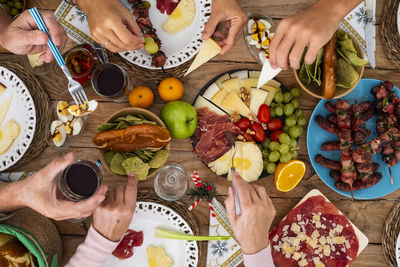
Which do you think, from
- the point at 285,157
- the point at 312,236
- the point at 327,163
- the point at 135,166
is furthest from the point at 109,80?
the point at 312,236

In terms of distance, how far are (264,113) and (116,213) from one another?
0.78 metres

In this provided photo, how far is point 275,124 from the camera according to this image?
1.49 metres

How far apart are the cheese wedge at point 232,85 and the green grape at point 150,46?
1.18ft

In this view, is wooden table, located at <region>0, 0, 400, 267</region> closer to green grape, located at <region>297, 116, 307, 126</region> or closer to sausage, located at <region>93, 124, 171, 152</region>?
green grape, located at <region>297, 116, 307, 126</region>

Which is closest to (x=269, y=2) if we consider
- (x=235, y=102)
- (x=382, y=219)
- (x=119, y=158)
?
(x=235, y=102)

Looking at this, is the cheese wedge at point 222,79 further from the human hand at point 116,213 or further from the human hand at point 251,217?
the human hand at point 116,213

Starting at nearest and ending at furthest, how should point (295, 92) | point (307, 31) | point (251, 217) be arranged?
point (307, 31)
point (251, 217)
point (295, 92)

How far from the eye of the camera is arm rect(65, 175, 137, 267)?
129 centimetres

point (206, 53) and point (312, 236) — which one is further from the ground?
point (206, 53)

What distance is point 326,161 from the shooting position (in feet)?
4.81

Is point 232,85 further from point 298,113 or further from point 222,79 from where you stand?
point 298,113

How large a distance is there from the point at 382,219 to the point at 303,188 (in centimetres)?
41

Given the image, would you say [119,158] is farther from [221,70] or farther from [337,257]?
[337,257]

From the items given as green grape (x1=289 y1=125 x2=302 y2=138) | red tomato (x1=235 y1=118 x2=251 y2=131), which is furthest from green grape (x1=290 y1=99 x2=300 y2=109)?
red tomato (x1=235 y1=118 x2=251 y2=131)
